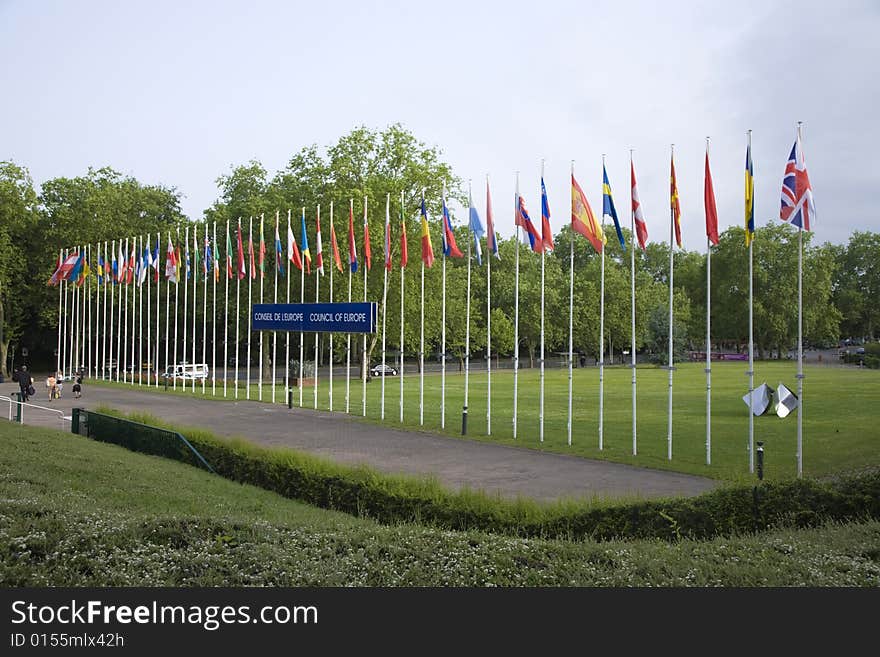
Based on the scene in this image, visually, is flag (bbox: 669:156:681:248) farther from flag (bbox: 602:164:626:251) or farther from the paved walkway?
the paved walkway

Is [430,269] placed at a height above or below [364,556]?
above

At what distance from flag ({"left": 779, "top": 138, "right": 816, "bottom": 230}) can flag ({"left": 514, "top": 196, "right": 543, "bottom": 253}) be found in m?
7.48

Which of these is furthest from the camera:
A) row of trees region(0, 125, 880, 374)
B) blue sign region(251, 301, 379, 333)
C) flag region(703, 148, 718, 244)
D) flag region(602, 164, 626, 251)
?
row of trees region(0, 125, 880, 374)

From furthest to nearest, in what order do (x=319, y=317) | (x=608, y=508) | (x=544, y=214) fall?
(x=319, y=317)
(x=544, y=214)
(x=608, y=508)

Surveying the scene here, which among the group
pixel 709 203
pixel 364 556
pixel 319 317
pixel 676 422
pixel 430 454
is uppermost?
pixel 709 203

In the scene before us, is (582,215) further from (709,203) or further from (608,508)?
(608,508)

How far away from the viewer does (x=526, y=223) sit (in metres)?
22.4

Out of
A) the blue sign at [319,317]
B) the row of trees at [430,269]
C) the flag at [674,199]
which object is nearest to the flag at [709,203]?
the flag at [674,199]

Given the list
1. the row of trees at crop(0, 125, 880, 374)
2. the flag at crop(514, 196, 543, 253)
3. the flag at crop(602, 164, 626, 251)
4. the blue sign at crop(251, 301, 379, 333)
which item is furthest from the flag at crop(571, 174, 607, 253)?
the row of trees at crop(0, 125, 880, 374)

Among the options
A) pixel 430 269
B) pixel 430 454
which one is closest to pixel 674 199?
pixel 430 454

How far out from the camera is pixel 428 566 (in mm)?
7137

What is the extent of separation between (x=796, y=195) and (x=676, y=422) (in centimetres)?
1258

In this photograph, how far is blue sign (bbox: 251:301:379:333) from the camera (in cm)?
2862

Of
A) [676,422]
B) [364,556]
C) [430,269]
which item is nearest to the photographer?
[364,556]
